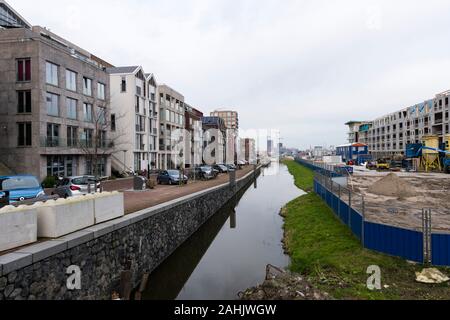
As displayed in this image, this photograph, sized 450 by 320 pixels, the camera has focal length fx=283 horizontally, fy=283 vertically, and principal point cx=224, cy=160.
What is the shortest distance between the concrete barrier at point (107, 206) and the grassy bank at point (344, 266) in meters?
6.36

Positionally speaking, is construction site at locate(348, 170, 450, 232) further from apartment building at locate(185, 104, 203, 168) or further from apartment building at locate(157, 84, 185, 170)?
apartment building at locate(185, 104, 203, 168)

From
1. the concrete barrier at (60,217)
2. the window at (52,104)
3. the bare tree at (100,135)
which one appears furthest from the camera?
the bare tree at (100,135)

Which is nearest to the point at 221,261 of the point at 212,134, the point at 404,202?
the point at 404,202

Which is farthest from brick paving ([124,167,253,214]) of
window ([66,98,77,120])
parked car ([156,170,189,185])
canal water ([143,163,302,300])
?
window ([66,98,77,120])

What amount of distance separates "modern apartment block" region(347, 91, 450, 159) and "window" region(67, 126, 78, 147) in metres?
52.2

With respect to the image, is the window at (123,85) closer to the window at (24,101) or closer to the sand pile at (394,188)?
the window at (24,101)

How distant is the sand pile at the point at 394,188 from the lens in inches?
733

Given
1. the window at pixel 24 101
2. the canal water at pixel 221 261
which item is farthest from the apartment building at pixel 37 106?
the canal water at pixel 221 261

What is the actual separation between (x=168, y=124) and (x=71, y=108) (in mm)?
24177

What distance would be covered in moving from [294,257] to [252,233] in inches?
234

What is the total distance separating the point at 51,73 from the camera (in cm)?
2622

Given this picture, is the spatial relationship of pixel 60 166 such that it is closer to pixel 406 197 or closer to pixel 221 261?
pixel 221 261

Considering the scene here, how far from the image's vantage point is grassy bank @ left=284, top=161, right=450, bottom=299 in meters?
6.96
